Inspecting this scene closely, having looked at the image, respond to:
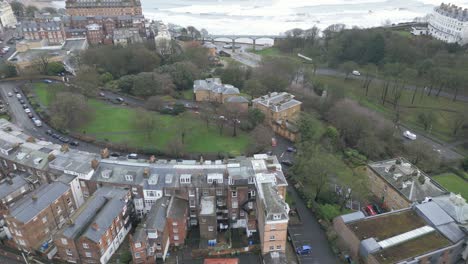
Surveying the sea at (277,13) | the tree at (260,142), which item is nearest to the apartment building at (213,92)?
the tree at (260,142)

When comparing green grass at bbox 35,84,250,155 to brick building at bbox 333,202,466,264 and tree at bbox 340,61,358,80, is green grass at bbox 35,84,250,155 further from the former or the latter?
tree at bbox 340,61,358,80

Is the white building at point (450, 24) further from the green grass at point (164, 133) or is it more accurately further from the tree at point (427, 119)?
the green grass at point (164, 133)

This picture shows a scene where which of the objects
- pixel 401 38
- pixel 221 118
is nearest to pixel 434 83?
pixel 401 38

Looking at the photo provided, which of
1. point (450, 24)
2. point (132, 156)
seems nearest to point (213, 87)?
point (132, 156)

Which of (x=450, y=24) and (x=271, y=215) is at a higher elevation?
(x=450, y=24)

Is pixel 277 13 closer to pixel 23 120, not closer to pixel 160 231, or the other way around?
pixel 23 120

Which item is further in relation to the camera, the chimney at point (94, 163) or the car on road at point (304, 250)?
the chimney at point (94, 163)
